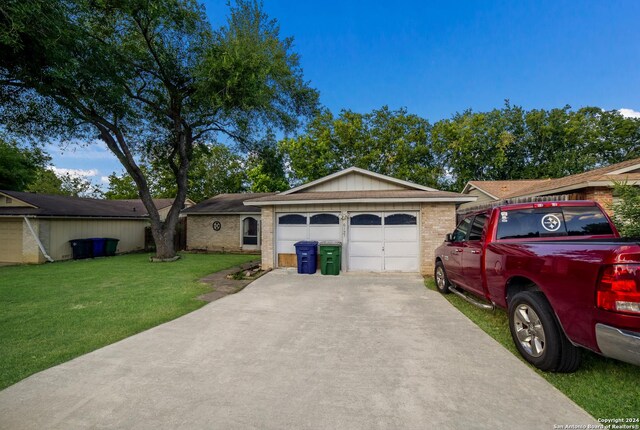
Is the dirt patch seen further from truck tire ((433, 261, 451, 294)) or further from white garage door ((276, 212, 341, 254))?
truck tire ((433, 261, 451, 294))

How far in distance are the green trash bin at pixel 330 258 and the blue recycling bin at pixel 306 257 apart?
0.36 m

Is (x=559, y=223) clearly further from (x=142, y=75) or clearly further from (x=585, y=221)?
(x=142, y=75)

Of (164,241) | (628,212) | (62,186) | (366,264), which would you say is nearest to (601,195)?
(628,212)

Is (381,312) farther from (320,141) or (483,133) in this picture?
(483,133)

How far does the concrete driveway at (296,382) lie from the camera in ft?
8.37

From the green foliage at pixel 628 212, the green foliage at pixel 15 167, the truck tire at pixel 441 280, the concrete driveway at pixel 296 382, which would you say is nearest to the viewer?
the concrete driveway at pixel 296 382

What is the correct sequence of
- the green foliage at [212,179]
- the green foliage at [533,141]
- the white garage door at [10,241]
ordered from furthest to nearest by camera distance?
the green foliage at [212,179] < the green foliage at [533,141] < the white garage door at [10,241]

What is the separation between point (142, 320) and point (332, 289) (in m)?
4.45

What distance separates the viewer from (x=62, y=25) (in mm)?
8789

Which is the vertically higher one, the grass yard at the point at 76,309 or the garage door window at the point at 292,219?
the garage door window at the point at 292,219

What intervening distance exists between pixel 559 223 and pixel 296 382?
4352 millimetres

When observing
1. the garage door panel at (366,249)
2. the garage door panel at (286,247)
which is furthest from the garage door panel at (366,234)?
the garage door panel at (286,247)

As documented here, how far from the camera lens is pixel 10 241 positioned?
13.8 meters

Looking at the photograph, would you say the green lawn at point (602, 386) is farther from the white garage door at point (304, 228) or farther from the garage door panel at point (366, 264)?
the white garage door at point (304, 228)
